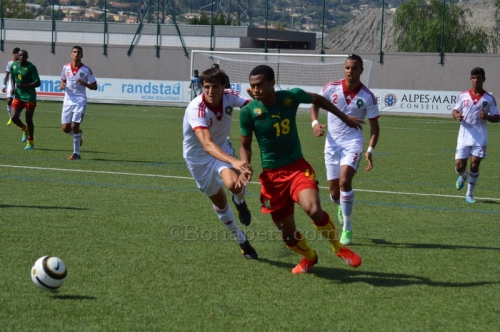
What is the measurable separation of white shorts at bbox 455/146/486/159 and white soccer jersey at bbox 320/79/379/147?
4049mm

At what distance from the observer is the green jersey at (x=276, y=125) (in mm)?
6754

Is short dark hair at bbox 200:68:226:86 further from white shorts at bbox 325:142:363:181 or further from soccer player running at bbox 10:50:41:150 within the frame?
soccer player running at bbox 10:50:41:150

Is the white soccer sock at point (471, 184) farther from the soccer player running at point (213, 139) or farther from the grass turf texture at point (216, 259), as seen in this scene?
the soccer player running at point (213, 139)

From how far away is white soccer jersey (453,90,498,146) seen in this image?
12.0 m

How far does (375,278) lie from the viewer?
6.72m

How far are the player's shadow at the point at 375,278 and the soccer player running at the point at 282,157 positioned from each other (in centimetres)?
11

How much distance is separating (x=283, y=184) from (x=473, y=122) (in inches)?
245

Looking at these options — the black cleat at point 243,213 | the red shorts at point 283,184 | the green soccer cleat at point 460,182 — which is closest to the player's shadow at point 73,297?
the red shorts at point 283,184

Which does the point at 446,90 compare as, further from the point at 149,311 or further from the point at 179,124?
the point at 149,311

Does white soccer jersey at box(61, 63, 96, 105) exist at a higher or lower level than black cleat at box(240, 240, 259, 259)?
higher

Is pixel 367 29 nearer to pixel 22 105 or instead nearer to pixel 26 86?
pixel 22 105

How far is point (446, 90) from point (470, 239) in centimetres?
3274

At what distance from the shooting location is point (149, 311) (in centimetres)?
552

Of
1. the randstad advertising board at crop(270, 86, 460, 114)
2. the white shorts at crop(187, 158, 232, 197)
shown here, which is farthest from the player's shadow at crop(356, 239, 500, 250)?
the randstad advertising board at crop(270, 86, 460, 114)
